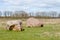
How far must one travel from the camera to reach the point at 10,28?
22.0 metres

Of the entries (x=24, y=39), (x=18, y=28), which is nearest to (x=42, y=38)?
(x=24, y=39)

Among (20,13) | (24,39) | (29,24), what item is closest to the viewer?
(24,39)

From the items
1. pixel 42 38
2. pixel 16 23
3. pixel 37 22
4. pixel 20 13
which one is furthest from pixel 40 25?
pixel 20 13

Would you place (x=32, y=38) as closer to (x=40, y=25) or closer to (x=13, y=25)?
(x=13, y=25)

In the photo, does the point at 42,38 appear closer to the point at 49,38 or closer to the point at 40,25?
the point at 49,38

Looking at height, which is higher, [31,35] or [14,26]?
[14,26]

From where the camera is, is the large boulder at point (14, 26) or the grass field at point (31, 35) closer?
the grass field at point (31, 35)

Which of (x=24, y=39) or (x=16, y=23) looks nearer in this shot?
(x=24, y=39)

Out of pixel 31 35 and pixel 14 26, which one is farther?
pixel 14 26

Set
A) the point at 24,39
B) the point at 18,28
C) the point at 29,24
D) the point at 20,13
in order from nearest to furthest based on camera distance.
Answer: the point at 24,39 < the point at 18,28 < the point at 29,24 < the point at 20,13

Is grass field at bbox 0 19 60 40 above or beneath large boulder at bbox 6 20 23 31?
beneath

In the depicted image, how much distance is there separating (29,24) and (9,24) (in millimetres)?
5103

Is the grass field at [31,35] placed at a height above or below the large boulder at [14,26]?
below

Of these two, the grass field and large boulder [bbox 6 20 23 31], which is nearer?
the grass field
